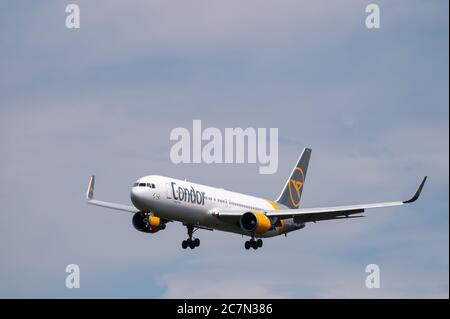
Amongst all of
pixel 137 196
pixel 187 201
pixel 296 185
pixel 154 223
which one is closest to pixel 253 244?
pixel 154 223

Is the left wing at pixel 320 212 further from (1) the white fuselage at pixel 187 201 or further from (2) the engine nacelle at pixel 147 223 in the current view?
(2) the engine nacelle at pixel 147 223

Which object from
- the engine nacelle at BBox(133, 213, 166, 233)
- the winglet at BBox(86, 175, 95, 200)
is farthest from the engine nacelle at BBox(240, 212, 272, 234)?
the winglet at BBox(86, 175, 95, 200)

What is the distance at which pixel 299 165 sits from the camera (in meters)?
111

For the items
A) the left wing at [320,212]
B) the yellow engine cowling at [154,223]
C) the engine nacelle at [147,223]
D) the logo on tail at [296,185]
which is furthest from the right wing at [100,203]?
the logo on tail at [296,185]

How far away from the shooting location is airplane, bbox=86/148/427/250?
8125 centimetres

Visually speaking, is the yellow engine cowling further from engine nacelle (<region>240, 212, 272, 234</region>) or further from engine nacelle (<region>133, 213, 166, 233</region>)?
engine nacelle (<region>240, 212, 272, 234</region>)

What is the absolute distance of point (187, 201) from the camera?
274 ft

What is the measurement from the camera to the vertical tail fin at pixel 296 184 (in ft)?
345
